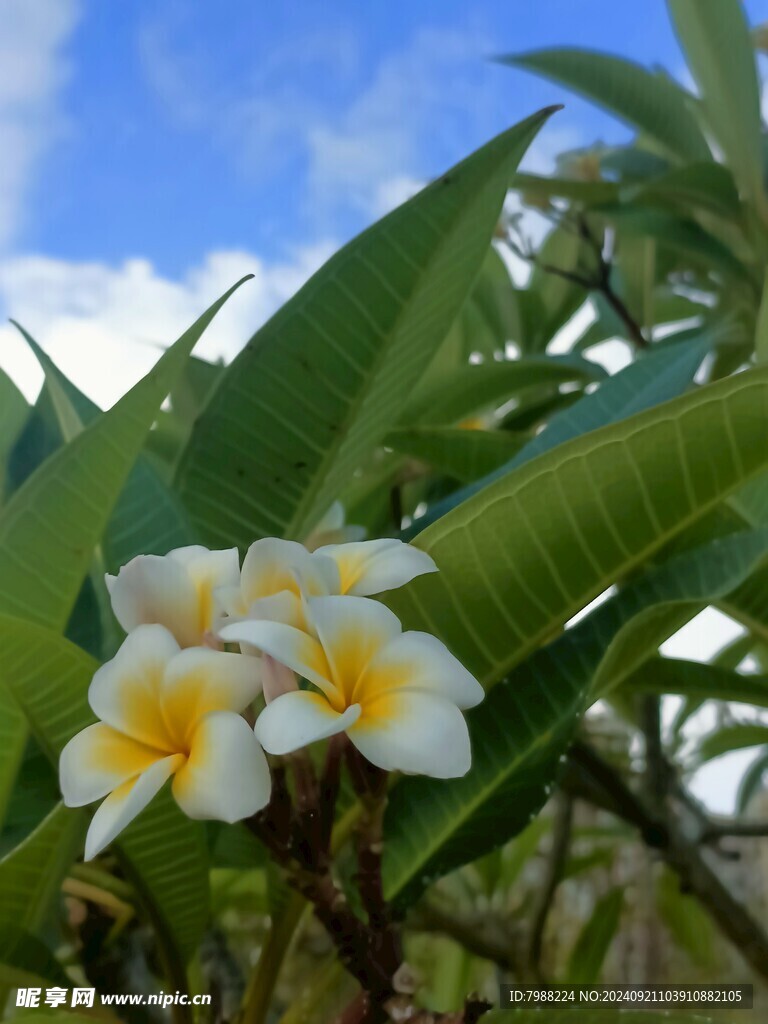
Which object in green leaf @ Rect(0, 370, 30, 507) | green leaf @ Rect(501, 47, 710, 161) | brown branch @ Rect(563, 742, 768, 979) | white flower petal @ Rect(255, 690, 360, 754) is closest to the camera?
white flower petal @ Rect(255, 690, 360, 754)

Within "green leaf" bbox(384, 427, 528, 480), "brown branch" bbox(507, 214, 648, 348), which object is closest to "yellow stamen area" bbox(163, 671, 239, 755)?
"green leaf" bbox(384, 427, 528, 480)

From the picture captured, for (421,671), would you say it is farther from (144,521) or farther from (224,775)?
(144,521)

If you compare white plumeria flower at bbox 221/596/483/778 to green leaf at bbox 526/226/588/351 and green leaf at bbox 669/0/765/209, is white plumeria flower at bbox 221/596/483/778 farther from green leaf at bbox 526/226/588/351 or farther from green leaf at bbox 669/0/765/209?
green leaf at bbox 526/226/588/351

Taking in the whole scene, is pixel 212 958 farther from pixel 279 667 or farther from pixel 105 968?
pixel 279 667

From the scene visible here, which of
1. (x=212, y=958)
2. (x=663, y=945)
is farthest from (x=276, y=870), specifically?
(x=663, y=945)

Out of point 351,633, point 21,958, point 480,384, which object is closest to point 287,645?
point 351,633
